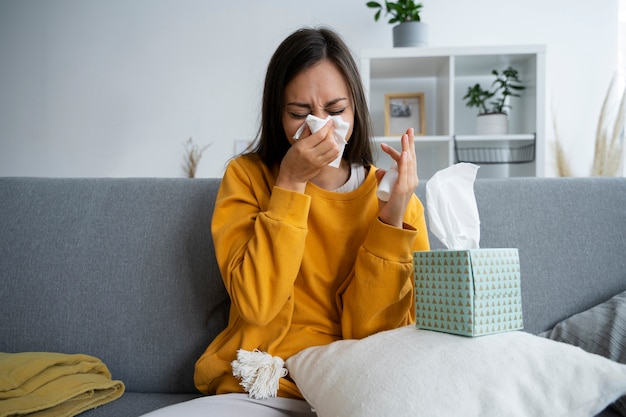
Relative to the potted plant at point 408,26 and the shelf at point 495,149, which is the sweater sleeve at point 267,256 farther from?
the potted plant at point 408,26

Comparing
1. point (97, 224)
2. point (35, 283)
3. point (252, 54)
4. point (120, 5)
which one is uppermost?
point (120, 5)

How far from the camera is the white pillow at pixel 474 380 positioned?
27.5 inches

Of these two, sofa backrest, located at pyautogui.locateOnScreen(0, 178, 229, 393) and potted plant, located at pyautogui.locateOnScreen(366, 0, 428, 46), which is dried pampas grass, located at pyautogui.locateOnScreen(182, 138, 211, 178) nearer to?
potted plant, located at pyautogui.locateOnScreen(366, 0, 428, 46)

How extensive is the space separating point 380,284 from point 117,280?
0.64 metres

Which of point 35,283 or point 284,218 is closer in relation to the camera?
point 284,218

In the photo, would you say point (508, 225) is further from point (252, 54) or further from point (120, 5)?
point (120, 5)

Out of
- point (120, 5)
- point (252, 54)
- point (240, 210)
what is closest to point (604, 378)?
point (240, 210)

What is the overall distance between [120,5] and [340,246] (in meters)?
2.84

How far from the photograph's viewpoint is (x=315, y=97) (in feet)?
3.36

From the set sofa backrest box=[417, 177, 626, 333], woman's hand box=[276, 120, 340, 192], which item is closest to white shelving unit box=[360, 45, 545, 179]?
sofa backrest box=[417, 177, 626, 333]

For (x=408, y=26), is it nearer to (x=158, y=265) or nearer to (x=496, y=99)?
(x=496, y=99)

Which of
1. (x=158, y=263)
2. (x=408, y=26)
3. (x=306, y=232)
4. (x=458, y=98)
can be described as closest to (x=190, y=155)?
(x=408, y=26)

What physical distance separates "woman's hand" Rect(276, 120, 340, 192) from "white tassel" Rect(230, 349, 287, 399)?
0.33 meters

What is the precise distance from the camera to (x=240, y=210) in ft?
3.49
